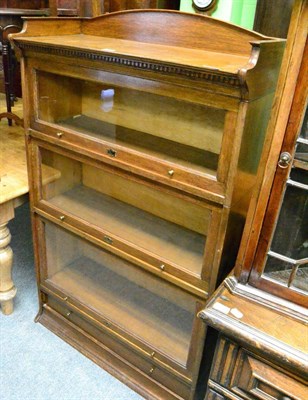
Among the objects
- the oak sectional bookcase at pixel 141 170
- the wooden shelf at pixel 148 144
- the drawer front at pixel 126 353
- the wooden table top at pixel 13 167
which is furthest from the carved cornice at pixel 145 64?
the drawer front at pixel 126 353

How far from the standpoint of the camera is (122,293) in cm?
162

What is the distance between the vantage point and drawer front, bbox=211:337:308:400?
82 centimetres

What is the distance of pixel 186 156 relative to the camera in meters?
1.15

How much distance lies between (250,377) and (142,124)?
2.77 ft

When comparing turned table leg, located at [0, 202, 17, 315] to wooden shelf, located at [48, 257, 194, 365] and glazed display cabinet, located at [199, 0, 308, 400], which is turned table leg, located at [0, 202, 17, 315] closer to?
wooden shelf, located at [48, 257, 194, 365]

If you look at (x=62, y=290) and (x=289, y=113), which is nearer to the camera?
(x=289, y=113)

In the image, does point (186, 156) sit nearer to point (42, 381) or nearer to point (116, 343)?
point (116, 343)

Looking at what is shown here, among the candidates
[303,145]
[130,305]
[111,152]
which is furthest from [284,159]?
[130,305]

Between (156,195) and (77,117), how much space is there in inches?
16.6

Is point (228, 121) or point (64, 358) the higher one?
point (228, 121)

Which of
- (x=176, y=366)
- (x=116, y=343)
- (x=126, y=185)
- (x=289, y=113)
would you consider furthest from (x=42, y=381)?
(x=289, y=113)

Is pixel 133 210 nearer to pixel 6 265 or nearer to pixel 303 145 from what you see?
pixel 6 265

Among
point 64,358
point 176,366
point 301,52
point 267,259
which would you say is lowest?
point 64,358

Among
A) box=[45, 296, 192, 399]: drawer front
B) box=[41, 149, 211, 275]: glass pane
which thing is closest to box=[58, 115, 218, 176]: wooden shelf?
box=[41, 149, 211, 275]: glass pane
